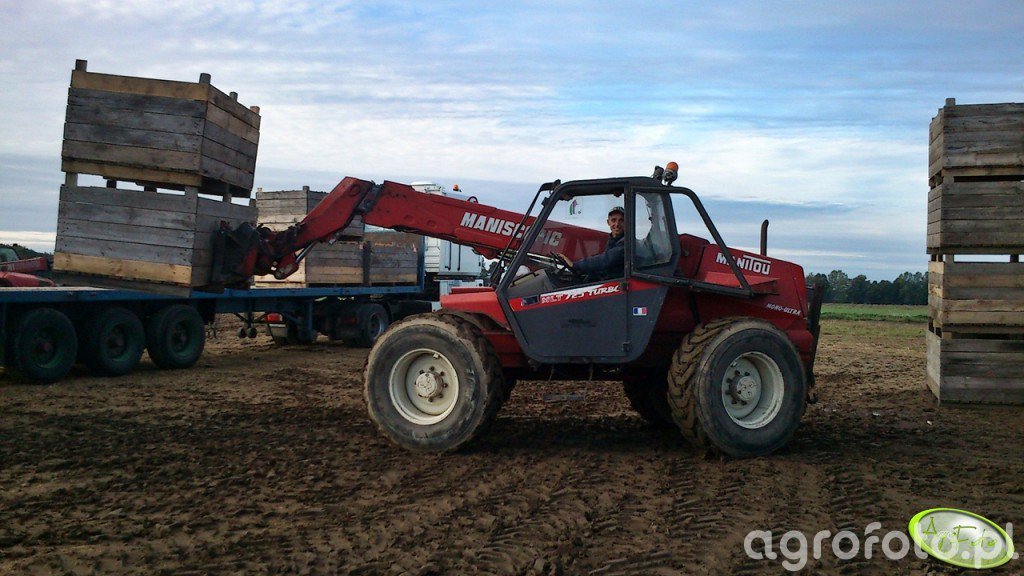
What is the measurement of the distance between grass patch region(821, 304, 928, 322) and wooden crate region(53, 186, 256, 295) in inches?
812

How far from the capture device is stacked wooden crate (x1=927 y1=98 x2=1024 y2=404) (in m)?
9.22

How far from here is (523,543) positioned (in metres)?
4.54

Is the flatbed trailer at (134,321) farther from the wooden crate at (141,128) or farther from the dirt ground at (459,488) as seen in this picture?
the wooden crate at (141,128)

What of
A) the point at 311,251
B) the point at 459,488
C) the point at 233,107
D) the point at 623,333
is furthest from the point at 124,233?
the point at 311,251

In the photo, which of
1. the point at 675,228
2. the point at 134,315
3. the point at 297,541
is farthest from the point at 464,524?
the point at 134,315

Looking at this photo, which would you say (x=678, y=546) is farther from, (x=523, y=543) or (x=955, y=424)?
(x=955, y=424)

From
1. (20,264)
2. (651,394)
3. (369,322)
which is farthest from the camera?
(20,264)

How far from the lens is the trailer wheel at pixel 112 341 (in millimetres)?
11273

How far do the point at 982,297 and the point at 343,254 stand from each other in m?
11.3

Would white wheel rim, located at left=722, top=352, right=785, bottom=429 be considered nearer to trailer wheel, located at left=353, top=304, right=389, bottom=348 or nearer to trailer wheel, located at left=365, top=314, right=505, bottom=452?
trailer wheel, located at left=365, top=314, right=505, bottom=452

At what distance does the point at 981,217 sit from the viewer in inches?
366

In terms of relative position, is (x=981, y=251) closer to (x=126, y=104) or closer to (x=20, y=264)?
(x=126, y=104)

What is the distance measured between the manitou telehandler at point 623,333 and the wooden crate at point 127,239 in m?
3.46

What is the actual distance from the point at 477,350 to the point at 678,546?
244cm
